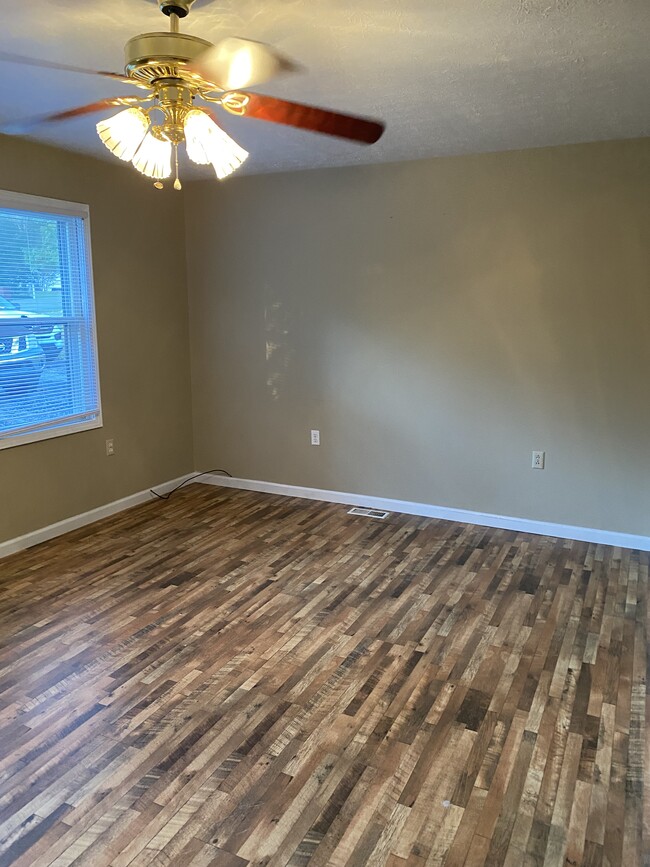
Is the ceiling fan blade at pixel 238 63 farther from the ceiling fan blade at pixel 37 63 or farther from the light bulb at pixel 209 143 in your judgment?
the ceiling fan blade at pixel 37 63

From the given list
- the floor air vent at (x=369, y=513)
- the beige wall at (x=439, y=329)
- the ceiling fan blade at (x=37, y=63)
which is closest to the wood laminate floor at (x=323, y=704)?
the floor air vent at (x=369, y=513)

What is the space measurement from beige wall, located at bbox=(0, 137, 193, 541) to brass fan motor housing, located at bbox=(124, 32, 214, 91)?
7.11 feet

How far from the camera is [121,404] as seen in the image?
178 inches

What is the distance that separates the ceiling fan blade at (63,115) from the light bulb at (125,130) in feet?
0.15

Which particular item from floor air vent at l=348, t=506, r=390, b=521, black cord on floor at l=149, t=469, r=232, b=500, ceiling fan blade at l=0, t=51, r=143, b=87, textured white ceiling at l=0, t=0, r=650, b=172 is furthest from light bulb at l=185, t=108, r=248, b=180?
black cord on floor at l=149, t=469, r=232, b=500

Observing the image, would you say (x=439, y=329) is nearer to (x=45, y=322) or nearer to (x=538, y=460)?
(x=538, y=460)

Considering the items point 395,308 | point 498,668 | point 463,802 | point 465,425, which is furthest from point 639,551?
point 463,802

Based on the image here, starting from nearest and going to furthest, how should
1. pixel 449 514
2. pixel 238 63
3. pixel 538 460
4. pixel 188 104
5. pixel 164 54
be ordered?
pixel 164 54 < pixel 188 104 < pixel 238 63 < pixel 538 460 < pixel 449 514

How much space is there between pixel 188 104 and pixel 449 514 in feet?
10.3

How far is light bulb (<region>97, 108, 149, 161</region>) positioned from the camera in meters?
1.96

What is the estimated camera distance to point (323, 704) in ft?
7.77

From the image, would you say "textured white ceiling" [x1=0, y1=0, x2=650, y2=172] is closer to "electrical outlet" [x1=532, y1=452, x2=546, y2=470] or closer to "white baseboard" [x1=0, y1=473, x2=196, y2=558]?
"electrical outlet" [x1=532, y1=452, x2=546, y2=470]

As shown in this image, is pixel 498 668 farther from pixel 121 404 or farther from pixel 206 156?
pixel 121 404

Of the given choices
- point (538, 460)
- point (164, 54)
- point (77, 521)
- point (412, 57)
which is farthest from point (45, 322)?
point (538, 460)
